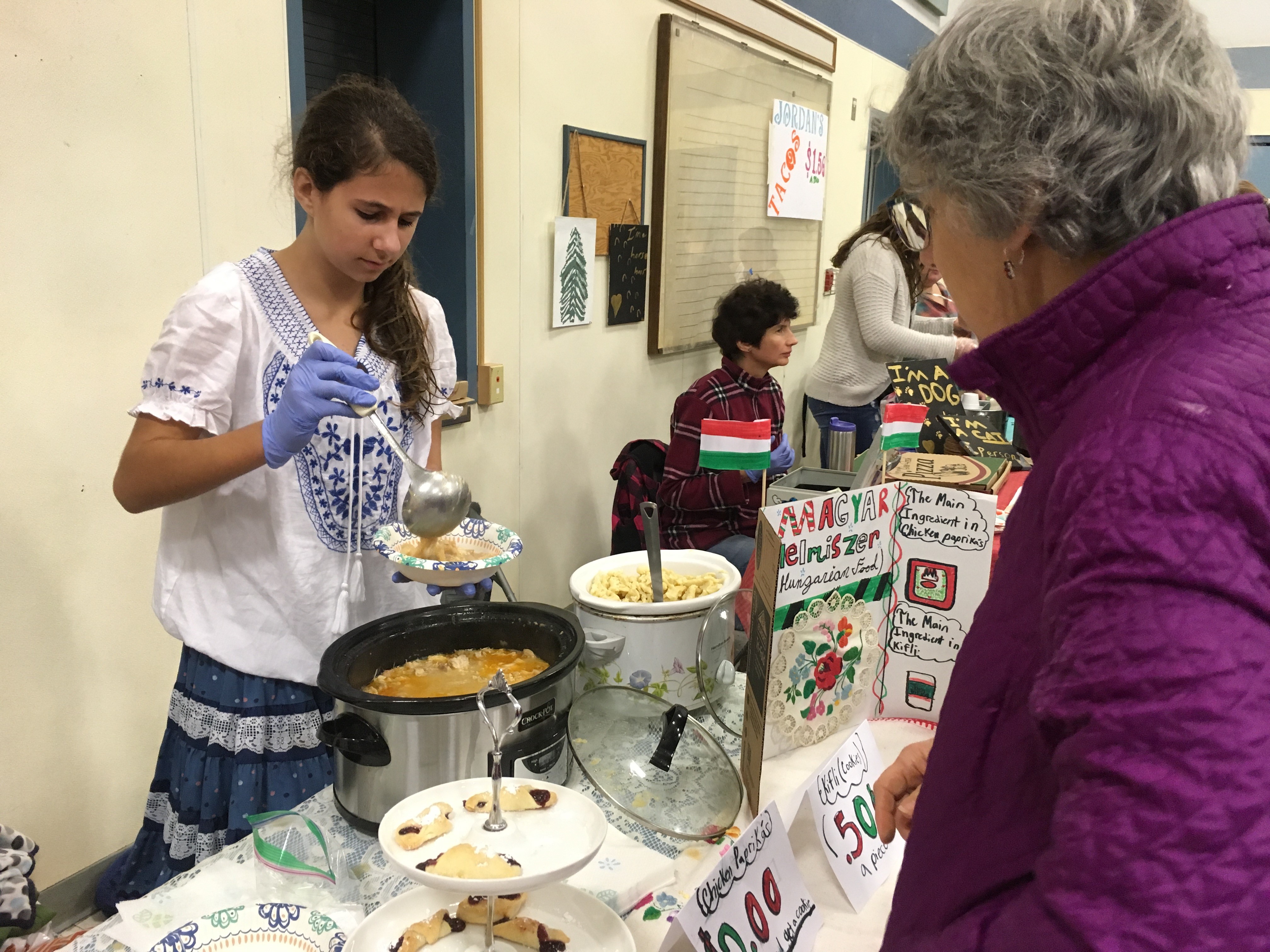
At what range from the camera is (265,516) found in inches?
56.7

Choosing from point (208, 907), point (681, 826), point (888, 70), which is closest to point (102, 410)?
point (208, 907)

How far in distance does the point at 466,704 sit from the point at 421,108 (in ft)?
6.73

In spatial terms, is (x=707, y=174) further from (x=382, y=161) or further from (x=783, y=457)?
(x=382, y=161)

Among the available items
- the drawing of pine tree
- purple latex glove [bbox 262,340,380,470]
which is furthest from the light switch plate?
purple latex glove [bbox 262,340,380,470]

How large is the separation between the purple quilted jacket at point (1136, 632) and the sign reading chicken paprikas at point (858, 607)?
0.49 m

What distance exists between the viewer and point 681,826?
1048mm

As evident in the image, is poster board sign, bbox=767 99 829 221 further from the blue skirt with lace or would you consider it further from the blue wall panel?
the blue skirt with lace

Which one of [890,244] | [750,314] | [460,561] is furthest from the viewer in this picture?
[890,244]

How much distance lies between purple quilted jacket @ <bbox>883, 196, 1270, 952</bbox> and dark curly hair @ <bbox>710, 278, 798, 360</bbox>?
2256 mm

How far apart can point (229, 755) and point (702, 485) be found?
62.2 inches

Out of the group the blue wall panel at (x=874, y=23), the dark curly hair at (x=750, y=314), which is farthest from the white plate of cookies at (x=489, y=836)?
the blue wall panel at (x=874, y=23)

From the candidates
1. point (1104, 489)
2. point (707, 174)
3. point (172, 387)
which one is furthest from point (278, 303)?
point (707, 174)

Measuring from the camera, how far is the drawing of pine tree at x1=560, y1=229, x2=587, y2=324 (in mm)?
2986

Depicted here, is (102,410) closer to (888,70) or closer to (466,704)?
(466,704)
